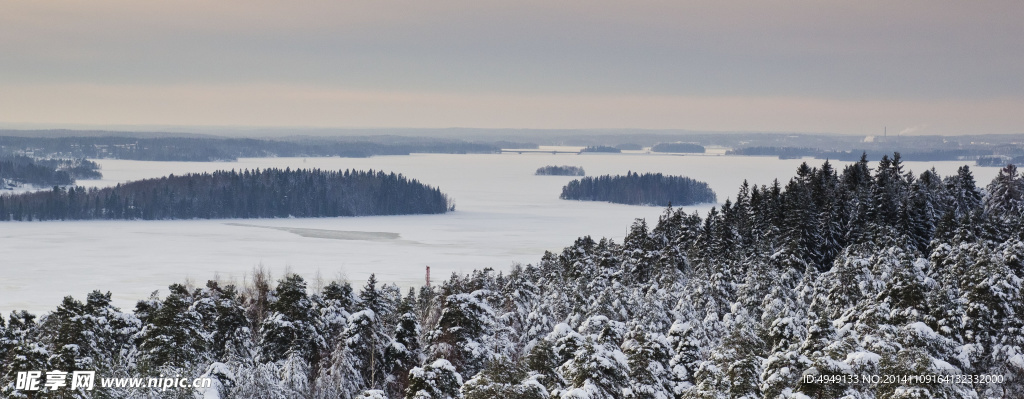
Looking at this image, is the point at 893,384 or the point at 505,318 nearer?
the point at 893,384

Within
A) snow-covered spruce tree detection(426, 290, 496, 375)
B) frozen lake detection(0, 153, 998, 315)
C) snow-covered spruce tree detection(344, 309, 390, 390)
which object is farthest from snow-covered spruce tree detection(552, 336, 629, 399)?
frozen lake detection(0, 153, 998, 315)

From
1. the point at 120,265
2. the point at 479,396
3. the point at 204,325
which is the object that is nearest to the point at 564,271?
the point at 204,325

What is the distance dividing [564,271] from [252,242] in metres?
79.1

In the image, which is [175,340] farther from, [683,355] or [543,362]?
[683,355]

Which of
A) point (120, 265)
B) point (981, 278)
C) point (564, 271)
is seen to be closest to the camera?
point (981, 278)

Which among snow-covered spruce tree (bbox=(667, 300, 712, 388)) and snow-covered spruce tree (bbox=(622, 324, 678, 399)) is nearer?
snow-covered spruce tree (bbox=(622, 324, 678, 399))

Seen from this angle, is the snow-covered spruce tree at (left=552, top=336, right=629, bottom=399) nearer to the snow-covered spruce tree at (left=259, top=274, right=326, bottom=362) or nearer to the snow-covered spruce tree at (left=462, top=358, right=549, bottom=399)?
the snow-covered spruce tree at (left=462, top=358, right=549, bottom=399)

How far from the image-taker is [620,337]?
27594 mm

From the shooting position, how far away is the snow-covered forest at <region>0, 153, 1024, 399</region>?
67.3 feet

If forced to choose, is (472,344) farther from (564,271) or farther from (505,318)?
(564,271)

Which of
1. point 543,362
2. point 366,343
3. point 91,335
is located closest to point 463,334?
point 366,343

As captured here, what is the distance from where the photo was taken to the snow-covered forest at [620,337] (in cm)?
2050

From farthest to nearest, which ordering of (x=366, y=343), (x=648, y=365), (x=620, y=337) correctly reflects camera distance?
(x=366, y=343) → (x=620, y=337) → (x=648, y=365)

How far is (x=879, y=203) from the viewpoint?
212 feet
